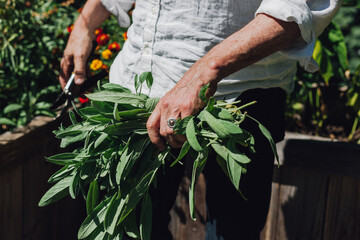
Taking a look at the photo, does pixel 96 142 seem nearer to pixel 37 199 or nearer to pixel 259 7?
pixel 259 7

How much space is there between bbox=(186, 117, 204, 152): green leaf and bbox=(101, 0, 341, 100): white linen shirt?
238mm

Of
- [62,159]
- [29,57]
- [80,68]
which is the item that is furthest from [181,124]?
[29,57]

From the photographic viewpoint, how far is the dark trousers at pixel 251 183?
4.25ft

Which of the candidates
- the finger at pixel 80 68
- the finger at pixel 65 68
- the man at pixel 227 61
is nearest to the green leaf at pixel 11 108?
the finger at pixel 65 68

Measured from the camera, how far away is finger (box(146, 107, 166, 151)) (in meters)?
1.12

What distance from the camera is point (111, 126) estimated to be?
3.75 ft

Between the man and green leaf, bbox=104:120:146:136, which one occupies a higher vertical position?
the man

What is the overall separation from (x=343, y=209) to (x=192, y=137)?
109cm

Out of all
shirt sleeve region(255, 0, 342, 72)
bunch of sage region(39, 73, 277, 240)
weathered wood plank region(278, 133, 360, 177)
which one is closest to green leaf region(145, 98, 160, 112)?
bunch of sage region(39, 73, 277, 240)

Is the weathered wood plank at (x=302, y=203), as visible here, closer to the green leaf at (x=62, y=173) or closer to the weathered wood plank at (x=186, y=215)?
the weathered wood plank at (x=186, y=215)

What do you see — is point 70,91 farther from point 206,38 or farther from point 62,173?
point 206,38

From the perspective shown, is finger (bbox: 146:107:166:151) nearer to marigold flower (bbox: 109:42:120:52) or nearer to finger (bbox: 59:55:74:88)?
finger (bbox: 59:55:74:88)

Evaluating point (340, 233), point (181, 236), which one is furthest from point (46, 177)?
point (340, 233)

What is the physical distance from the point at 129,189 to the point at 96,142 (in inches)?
6.1
